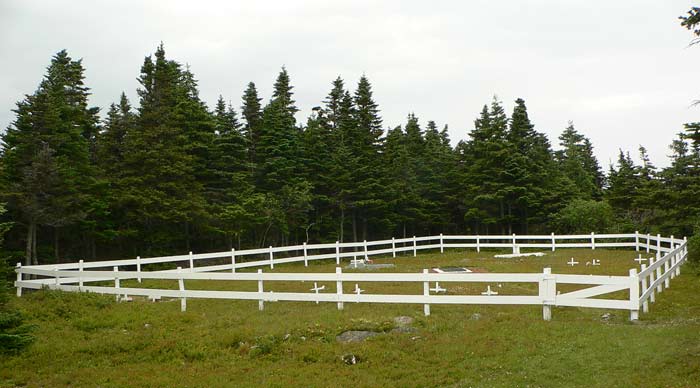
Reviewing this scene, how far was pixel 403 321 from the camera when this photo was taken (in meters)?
11.3

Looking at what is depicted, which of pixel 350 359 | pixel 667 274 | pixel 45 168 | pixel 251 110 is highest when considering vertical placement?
pixel 251 110

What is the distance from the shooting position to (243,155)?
131ft

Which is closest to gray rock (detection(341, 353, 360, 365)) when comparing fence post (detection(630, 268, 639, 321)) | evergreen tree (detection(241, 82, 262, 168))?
fence post (detection(630, 268, 639, 321))

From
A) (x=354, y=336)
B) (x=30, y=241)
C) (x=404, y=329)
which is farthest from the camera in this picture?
(x=30, y=241)

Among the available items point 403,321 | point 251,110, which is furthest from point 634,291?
point 251,110

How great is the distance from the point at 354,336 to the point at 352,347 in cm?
62

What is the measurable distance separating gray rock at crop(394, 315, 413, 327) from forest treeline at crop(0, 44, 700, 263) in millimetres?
16416

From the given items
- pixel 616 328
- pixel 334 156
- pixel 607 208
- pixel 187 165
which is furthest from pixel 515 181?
pixel 616 328

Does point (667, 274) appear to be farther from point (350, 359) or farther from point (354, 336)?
point (350, 359)

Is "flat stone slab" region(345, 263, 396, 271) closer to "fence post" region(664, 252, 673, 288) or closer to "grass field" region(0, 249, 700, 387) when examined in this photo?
"grass field" region(0, 249, 700, 387)

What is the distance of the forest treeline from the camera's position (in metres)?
28.0

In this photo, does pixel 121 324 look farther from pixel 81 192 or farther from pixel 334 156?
pixel 334 156

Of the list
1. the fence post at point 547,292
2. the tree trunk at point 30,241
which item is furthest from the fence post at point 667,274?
the tree trunk at point 30,241

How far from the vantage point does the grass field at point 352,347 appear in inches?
330
